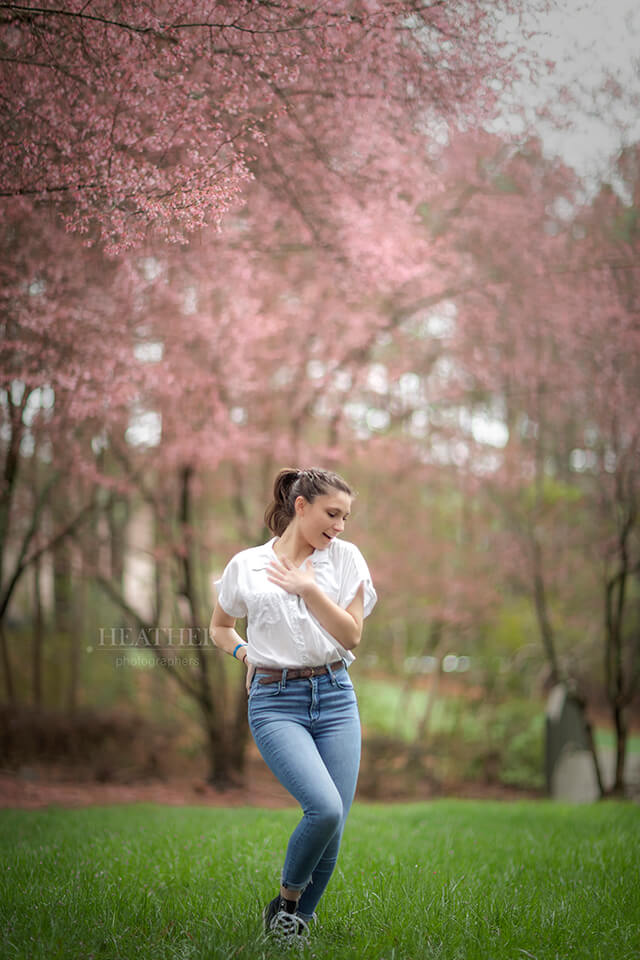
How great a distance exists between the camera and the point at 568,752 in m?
9.91

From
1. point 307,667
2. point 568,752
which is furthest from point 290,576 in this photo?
point 568,752

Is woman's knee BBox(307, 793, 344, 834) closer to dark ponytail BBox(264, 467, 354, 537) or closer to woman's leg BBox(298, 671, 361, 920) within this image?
woman's leg BBox(298, 671, 361, 920)

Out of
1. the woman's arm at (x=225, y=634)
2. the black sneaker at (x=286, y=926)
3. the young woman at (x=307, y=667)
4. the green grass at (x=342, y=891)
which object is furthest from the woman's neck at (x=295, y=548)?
the green grass at (x=342, y=891)

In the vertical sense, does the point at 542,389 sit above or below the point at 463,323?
below

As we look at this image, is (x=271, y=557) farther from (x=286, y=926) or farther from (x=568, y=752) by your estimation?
(x=568, y=752)

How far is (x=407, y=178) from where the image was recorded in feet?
19.0

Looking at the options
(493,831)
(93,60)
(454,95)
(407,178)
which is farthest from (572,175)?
(493,831)

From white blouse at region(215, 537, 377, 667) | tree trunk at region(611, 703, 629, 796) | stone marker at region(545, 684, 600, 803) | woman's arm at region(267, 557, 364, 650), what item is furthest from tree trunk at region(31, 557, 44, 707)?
woman's arm at region(267, 557, 364, 650)

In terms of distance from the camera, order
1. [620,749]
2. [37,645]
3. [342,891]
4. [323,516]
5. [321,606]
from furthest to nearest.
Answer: [37,645], [620,749], [342,891], [323,516], [321,606]

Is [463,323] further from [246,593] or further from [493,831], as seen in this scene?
[246,593]

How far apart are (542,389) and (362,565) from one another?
750 cm

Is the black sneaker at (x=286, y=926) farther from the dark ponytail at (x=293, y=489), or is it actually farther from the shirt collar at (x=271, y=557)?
the dark ponytail at (x=293, y=489)

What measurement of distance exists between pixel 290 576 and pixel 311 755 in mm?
604

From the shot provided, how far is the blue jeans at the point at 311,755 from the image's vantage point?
259 cm
